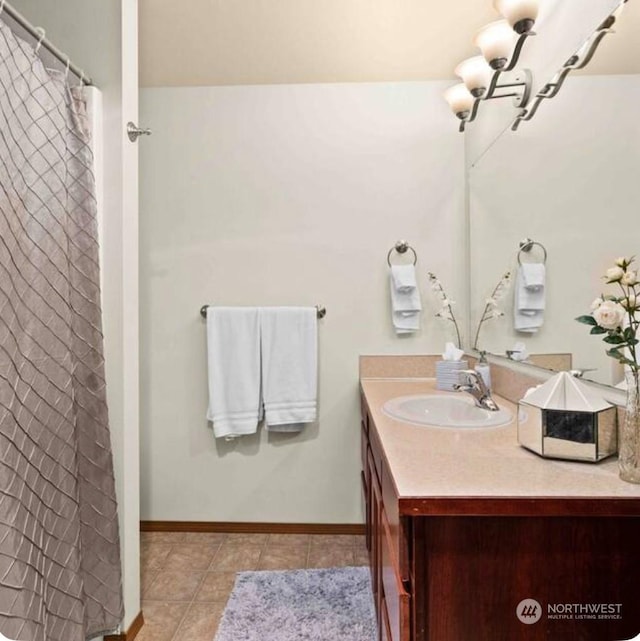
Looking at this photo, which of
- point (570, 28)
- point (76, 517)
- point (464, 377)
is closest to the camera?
point (76, 517)

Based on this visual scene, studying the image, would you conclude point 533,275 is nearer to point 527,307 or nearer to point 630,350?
point 527,307

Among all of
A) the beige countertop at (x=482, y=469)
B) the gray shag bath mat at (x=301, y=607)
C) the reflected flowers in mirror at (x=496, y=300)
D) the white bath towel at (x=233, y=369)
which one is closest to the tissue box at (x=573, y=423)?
the beige countertop at (x=482, y=469)

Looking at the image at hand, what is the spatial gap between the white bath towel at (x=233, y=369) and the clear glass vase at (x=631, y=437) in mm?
1570

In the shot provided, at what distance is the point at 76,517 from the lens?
1.18 metres

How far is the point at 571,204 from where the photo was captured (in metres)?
1.26

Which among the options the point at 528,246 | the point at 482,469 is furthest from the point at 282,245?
the point at 482,469

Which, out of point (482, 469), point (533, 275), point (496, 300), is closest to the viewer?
point (482, 469)

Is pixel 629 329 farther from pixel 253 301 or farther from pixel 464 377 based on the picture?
pixel 253 301

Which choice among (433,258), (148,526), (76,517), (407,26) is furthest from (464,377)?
(148,526)

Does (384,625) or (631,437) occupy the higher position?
(631,437)

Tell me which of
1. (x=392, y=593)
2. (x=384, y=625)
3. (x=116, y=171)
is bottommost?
(x=384, y=625)

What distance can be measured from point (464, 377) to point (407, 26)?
1534 mm

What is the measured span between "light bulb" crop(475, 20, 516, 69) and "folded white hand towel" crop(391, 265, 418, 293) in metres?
0.91

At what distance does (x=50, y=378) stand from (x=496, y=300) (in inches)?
65.9
